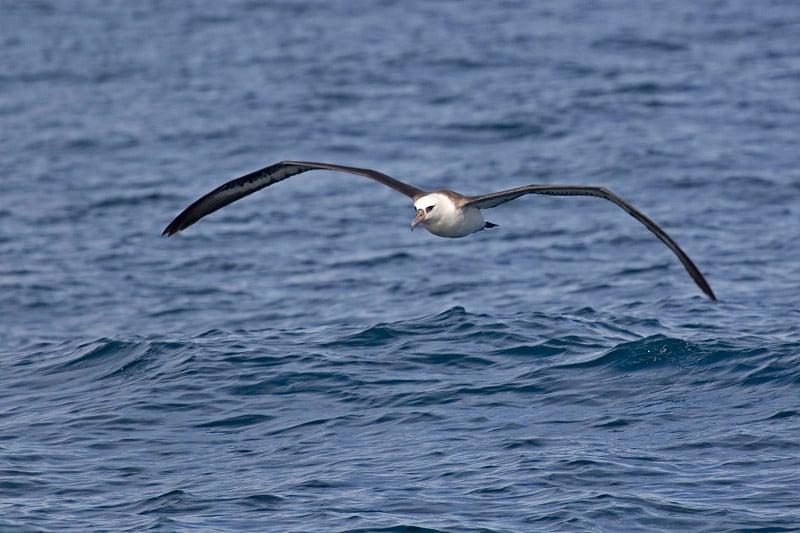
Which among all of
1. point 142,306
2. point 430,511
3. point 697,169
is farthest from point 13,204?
point 430,511

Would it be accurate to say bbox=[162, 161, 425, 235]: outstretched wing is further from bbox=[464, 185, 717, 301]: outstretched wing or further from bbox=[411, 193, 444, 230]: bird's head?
bbox=[464, 185, 717, 301]: outstretched wing

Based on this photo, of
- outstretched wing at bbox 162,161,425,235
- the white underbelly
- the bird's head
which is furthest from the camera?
outstretched wing at bbox 162,161,425,235

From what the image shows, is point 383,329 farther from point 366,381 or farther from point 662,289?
point 662,289

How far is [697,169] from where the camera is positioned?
24.9 metres

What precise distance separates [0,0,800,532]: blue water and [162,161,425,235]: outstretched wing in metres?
2.02

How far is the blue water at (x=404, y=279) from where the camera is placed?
11.9 metres

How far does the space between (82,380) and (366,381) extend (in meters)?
3.65

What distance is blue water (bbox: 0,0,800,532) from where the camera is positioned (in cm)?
1194

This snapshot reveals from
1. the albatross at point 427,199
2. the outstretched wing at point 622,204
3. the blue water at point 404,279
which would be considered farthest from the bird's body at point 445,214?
the blue water at point 404,279

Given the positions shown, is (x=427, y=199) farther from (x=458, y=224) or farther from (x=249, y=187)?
(x=249, y=187)

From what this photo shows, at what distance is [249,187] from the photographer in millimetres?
14203

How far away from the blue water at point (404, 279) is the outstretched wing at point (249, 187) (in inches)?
79.6

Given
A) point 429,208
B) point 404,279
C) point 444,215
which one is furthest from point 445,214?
point 404,279

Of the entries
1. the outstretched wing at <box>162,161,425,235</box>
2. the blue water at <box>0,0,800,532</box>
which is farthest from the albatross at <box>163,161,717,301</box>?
the blue water at <box>0,0,800,532</box>
